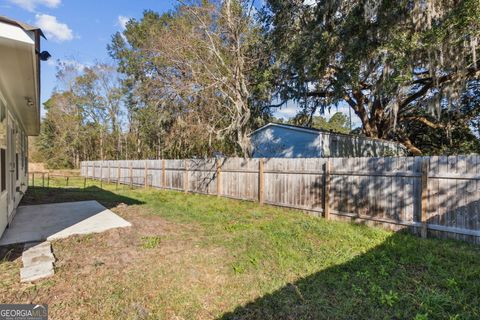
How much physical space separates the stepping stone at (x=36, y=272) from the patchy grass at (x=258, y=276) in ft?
0.31

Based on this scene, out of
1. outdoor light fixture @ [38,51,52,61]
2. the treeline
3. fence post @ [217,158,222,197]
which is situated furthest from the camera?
fence post @ [217,158,222,197]

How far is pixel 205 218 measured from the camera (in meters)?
6.27

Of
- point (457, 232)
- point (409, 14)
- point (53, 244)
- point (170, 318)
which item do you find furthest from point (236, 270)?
point (409, 14)

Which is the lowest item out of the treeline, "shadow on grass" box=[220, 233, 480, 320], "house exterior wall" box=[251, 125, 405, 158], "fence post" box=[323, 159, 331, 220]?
"shadow on grass" box=[220, 233, 480, 320]

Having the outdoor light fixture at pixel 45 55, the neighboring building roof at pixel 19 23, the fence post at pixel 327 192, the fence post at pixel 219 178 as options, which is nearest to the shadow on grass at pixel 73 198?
the fence post at pixel 219 178

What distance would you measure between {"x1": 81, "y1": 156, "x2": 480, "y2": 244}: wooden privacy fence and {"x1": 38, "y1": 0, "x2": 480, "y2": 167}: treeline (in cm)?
238

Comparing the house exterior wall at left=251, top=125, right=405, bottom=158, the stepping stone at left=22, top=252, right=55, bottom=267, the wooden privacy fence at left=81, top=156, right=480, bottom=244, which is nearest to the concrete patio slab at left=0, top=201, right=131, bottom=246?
the stepping stone at left=22, top=252, right=55, bottom=267

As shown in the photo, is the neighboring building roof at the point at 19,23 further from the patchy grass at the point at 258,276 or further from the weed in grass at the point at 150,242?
the weed in grass at the point at 150,242

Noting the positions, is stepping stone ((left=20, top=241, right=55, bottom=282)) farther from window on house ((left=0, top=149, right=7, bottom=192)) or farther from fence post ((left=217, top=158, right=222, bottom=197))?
fence post ((left=217, top=158, right=222, bottom=197))

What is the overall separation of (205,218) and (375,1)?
7.01 meters

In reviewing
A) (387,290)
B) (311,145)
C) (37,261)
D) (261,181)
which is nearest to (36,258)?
(37,261)

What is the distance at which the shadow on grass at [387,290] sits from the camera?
2.56 m

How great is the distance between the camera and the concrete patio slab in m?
4.59

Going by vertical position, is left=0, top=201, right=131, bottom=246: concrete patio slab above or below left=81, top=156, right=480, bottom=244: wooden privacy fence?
below
